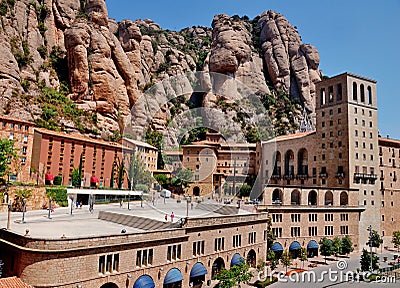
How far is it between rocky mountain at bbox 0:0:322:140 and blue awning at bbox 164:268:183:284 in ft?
150

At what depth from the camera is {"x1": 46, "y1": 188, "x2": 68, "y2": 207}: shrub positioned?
136ft

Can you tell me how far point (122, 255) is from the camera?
22.7m

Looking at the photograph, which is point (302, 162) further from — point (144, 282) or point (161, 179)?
point (144, 282)

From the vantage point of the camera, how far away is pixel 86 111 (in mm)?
73750

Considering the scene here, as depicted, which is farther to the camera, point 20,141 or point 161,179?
point 161,179

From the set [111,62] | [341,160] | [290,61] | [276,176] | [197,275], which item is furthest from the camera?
[290,61]

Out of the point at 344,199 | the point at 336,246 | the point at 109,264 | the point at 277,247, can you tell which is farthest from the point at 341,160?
the point at 109,264

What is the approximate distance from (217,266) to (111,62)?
64.1 metres

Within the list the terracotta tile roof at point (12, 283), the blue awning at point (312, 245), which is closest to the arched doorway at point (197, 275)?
the terracotta tile roof at point (12, 283)

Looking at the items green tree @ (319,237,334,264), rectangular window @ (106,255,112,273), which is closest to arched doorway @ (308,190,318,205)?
green tree @ (319,237,334,264)

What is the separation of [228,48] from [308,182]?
51.7 meters

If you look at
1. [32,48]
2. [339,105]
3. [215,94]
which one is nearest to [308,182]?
[339,105]

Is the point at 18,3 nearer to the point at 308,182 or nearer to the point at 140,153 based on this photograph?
the point at 140,153

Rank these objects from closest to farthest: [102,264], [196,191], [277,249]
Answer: [102,264], [277,249], [196,191]
